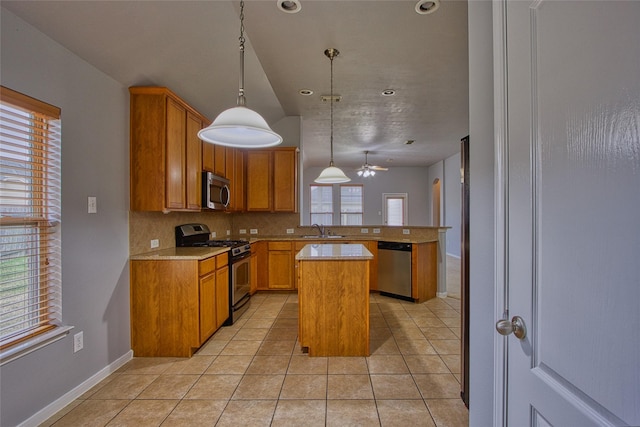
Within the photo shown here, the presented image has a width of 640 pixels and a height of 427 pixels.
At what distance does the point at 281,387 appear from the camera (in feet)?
7.01

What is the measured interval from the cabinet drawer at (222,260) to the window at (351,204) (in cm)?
688

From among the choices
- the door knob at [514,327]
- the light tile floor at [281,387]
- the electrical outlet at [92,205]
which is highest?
the electrical outlet at [92,205]

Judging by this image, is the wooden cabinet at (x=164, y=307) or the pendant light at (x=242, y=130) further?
the wooden cabinet at (x=164, y=307)

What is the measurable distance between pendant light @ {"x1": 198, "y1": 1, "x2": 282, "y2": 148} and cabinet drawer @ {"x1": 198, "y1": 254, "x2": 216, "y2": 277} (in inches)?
47.8

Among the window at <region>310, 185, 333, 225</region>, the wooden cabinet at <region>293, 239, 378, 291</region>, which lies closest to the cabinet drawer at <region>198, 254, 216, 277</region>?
the wooden cabinet at <region>293, 239, 378, 291</region>

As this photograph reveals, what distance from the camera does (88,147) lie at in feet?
7.16

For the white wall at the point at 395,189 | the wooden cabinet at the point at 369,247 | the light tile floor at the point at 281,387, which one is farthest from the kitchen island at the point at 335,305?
the white wall at the point at 395,189

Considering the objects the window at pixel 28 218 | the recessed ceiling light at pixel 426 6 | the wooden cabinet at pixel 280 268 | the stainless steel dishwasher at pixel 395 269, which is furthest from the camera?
the wooden cabinet at pixel 280 268

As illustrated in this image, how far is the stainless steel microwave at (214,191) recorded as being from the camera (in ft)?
11.2

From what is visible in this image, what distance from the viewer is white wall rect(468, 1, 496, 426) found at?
121cm

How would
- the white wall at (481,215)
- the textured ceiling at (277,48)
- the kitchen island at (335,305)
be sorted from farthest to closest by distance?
the kitchen island at (335,305), the textured ceiling at (277,48), the white wall at (481,215)

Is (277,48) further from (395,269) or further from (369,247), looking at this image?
(395,269)

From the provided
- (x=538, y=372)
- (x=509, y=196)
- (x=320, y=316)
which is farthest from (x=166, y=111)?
(x=538, y=372)

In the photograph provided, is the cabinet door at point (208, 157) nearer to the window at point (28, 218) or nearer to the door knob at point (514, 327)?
the window at point (28, 218)
